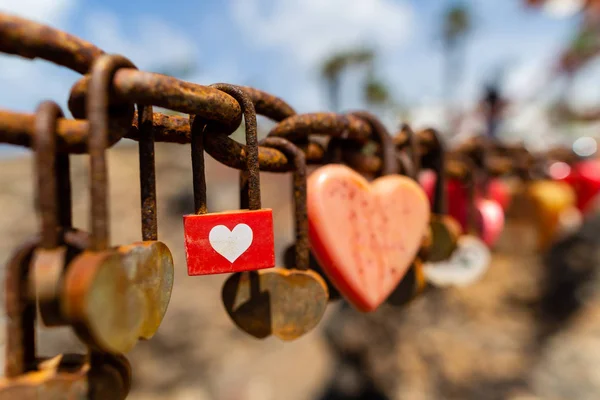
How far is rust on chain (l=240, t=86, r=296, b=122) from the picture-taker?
0.47m

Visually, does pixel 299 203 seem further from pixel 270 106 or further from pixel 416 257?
pixel 416 257

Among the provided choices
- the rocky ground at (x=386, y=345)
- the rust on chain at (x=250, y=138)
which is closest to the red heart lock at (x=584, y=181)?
the rocky ground at (x=386, y=345)

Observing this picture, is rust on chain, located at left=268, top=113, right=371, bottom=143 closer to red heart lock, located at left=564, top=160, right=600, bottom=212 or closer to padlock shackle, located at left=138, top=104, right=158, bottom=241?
padlock shackle, located at left=138, top=104, right=158, bottom=241

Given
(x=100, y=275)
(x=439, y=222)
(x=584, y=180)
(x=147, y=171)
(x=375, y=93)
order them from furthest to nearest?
(x=375, y=93), (x=584, y=180), (x=439, y=222), (x=147, y=171), (x=100, y=275)

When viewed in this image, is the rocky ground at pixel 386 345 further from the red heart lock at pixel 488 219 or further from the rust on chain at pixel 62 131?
the rust on chain at pixel 62 131

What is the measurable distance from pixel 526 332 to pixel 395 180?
3370mm

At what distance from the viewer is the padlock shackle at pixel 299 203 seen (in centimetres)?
50

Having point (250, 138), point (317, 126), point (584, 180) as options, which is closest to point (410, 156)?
point (317, 126)

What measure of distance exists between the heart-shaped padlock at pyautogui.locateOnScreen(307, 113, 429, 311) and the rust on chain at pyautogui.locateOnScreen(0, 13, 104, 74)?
275mm

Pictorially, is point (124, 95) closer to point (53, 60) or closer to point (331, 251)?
point (53, 60)

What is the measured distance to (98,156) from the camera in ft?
0.96

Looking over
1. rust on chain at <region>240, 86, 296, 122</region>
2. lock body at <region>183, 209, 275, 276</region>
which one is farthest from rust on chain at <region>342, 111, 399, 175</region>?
lock body at <region>183, 209, 275, 276</region>

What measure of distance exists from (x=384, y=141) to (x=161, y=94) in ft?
1.19

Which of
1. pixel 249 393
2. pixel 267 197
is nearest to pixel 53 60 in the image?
pixel 249 393
